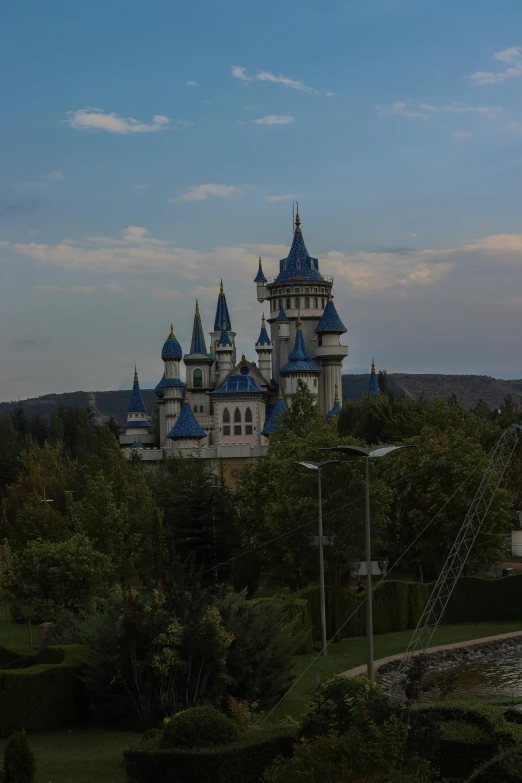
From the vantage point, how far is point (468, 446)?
54812mm

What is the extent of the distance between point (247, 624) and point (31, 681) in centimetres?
525

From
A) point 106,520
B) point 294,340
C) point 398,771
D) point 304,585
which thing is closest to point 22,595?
point 106,520

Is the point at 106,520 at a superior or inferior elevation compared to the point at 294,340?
inferior

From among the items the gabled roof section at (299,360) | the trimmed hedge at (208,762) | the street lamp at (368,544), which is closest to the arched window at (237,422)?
the gabled roof section at (299,360)

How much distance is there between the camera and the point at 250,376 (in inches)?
4326

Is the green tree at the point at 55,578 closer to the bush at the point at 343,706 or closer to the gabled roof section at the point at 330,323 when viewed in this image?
the bush at the point at 343,706

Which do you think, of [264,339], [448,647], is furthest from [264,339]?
[448,647]

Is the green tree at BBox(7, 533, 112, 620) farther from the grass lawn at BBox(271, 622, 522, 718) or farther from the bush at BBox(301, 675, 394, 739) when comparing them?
the bush at BBox(301, 675, 394, 739)

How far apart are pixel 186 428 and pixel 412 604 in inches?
2062

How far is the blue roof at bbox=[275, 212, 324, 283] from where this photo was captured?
119m

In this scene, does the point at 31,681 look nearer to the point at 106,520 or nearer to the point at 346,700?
the point at 346,700

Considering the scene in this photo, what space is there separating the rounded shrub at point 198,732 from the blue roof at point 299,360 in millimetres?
85665

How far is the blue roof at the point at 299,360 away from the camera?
107 m

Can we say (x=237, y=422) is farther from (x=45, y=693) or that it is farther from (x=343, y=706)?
(x=343, y=706)
